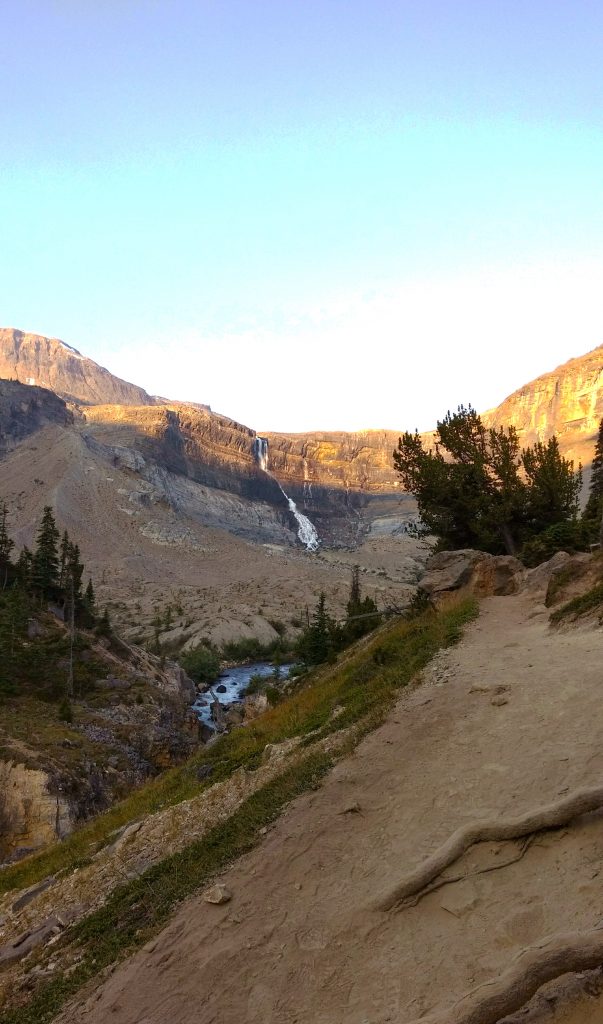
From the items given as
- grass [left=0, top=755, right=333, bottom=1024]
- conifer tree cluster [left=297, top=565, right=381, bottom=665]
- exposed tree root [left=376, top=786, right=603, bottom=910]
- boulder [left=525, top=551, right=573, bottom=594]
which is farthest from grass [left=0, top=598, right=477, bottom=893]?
conifer tree cluster [left=297, top=565, right=381, bottom=665]

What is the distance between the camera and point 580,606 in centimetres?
1392

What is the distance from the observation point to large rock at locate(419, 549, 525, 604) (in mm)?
19734

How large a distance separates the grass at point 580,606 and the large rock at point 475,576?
486 cm

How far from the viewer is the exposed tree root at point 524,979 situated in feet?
12.9

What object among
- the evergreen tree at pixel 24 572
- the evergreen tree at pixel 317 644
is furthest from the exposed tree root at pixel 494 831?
the evergreen tree at pixel 24 572

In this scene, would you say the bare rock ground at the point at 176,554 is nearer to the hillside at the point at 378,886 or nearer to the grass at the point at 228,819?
the grass at the point at 228,819

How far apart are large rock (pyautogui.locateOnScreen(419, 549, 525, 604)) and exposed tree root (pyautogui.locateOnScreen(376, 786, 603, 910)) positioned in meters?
14.2

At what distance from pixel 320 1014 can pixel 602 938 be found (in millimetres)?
2360

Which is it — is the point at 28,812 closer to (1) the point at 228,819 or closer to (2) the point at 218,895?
(1) the point at 228,819

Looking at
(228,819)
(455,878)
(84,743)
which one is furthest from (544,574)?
(84,743)

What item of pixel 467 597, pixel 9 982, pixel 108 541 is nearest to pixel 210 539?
pixel 108 541

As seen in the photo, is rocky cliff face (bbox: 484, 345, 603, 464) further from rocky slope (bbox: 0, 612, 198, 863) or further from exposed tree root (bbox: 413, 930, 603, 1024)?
exposed tree root (bbox: 413, 930, 603, 1024)

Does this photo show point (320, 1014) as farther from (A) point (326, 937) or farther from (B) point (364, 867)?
(B) point (364, 867)

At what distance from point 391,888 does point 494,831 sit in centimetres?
109
